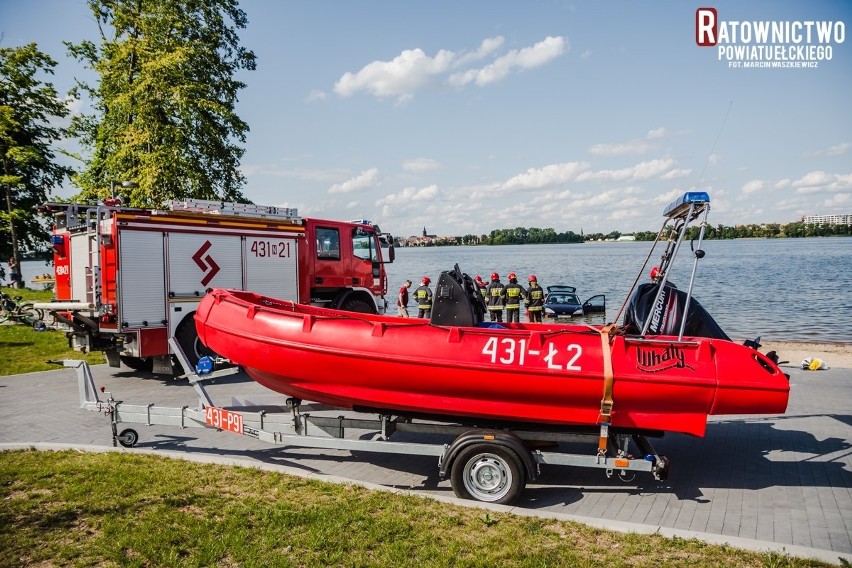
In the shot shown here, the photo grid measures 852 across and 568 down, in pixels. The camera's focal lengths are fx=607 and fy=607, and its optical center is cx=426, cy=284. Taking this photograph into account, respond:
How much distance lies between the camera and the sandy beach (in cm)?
1242

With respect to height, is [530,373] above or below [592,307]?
above

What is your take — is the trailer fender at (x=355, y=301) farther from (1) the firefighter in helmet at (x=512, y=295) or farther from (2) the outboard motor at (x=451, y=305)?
(2) the outboard motor at (x=451, y=305)

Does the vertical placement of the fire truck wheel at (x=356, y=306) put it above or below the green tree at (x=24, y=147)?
below

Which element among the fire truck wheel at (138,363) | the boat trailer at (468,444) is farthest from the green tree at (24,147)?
the boat trailer at (468,444)

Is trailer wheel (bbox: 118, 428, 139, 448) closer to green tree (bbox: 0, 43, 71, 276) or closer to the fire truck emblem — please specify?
the fire truck emblem

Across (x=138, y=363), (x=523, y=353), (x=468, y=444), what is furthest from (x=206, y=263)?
(x=523, y=353)

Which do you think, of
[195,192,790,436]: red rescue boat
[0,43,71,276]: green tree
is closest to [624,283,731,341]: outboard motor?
[195,192,790,436]: red rescue boat

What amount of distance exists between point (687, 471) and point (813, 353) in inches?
405

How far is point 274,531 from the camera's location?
4.54m

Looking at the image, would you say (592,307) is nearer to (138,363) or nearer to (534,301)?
(534,301)

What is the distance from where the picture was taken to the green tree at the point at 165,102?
19.1 meters

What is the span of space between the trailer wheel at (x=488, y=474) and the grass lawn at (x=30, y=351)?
1013 cm

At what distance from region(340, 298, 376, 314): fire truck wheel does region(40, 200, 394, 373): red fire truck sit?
69 millimetres

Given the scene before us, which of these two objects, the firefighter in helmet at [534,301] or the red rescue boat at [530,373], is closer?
the red rescue boat at [530,373]
